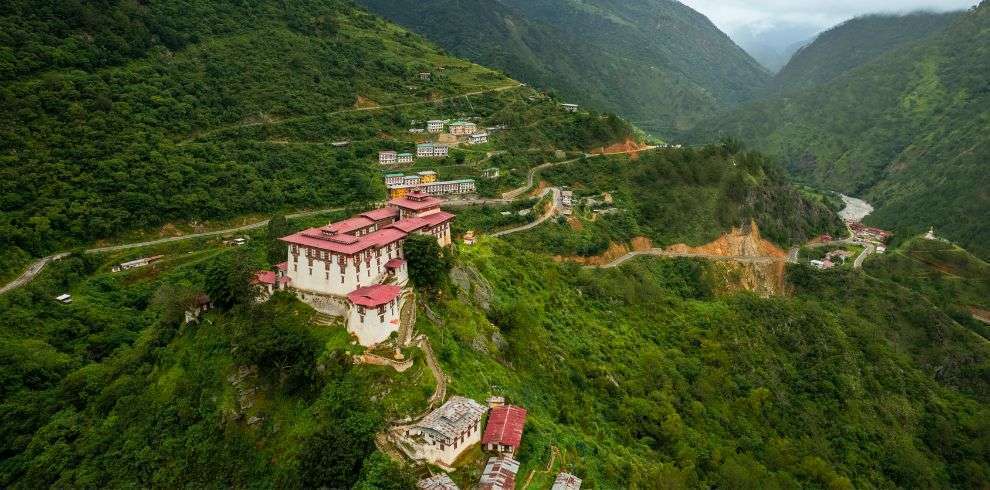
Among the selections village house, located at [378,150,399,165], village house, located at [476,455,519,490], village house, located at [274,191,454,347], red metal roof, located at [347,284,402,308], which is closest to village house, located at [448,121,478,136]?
village house, located at [378,150,399,165]

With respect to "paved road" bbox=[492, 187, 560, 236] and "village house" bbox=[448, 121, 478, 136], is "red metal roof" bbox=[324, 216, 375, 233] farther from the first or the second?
"village house" bbox=[448, 121, 478, 136]

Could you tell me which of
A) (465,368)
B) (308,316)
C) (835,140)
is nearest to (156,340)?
(308,316)

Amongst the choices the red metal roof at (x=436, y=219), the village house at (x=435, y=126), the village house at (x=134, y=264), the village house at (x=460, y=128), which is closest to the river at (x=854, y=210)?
the village house at (x=460, y=128)

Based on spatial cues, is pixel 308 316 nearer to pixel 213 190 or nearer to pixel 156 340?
pixel 156 340

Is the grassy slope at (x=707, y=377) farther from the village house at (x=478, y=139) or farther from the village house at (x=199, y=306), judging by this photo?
the village house at (x=478, y=139)

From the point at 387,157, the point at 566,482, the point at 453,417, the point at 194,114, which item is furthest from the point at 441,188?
the point at 566,482

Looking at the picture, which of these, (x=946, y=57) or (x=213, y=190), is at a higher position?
(x=946, y=57)

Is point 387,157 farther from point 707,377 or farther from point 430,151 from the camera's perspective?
point 707,377
